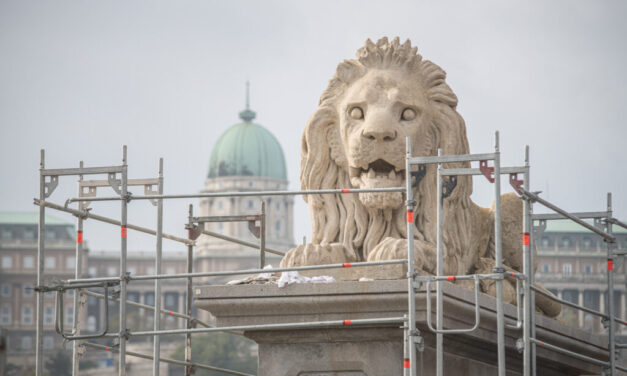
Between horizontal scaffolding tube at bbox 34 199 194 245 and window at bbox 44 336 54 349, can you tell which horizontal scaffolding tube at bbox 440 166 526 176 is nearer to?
horizontal scaffolding tube at bbox 34 199 194 245

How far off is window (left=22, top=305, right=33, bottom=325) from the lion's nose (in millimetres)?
153050

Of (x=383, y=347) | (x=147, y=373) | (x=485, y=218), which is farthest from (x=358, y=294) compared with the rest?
(x=147, y=373)

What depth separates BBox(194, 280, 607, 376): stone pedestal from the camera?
17.9 metres

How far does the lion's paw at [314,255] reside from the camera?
1938 cm

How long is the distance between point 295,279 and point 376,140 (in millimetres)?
2308

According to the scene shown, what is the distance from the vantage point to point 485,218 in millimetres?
21375

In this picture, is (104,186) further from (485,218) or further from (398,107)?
(485,218)

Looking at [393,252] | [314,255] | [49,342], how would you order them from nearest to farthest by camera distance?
[393,252]
[314,255]
[49,342]

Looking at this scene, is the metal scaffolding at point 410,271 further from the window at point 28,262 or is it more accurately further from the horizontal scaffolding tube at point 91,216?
the window at point 28,262

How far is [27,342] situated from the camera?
168125 millimetres

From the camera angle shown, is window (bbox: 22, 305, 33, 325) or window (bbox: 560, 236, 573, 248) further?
window (bbox: 22, 305, 33, 325)

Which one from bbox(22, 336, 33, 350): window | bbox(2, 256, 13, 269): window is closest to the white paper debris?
bbox(22, 336, 33, 350): window

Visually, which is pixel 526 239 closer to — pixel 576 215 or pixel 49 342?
pixel 576 215

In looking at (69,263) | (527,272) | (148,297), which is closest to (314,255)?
(527,272)
